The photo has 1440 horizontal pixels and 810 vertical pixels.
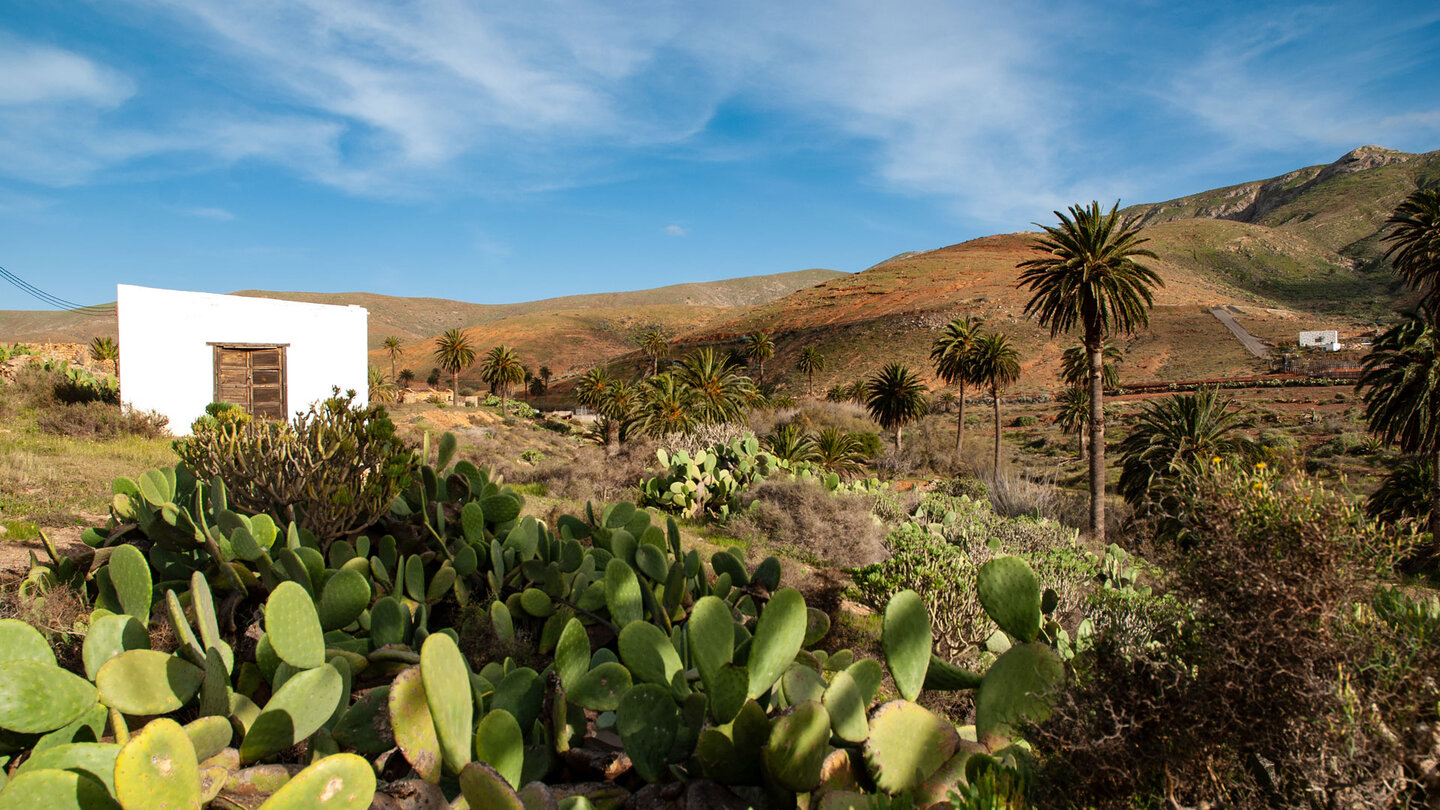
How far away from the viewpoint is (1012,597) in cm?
258

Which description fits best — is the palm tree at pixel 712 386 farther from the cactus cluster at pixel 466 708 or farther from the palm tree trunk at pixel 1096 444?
the cactus cluster at pixel 466 708

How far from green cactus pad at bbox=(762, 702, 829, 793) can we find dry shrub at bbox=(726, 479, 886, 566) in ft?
21.0

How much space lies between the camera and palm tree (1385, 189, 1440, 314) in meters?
17.5

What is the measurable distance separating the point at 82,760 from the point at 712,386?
63.3 feet

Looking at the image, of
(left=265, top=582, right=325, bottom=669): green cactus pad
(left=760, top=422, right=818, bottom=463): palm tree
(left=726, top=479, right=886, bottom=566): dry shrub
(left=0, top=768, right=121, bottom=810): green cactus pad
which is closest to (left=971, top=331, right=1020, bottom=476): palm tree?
(left=760, top=422, right=818, bottom=463): palm tree

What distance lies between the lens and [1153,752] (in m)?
1.79

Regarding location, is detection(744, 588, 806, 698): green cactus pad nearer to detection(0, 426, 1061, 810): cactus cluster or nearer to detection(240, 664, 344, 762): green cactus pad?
detection(0, 426, 1061, 810): cactus cluster

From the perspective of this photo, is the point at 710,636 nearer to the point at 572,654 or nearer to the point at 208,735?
the point at 572,654

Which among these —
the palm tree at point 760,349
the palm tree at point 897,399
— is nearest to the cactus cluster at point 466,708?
the palm tree at point 897,399

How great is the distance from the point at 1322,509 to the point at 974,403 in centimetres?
4728

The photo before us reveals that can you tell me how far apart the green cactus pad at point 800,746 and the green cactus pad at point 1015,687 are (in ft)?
1.96

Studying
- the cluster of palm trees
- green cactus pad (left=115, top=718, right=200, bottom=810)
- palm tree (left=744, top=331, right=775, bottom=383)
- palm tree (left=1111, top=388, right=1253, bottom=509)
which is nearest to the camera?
green cactus pad (left=115, top=718, right=200, bottom=810)

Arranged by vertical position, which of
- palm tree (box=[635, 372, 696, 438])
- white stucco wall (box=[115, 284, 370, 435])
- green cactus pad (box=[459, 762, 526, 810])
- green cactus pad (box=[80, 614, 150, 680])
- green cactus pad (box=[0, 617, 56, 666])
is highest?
white stucco wall (box=[115, 284, 370, 435])

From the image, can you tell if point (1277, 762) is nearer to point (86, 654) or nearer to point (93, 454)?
point (86, 654)
